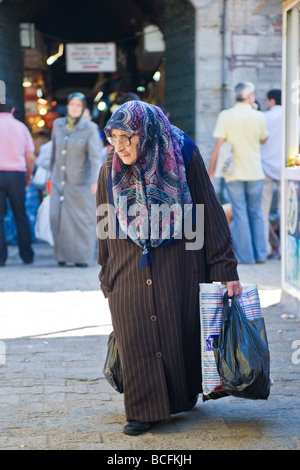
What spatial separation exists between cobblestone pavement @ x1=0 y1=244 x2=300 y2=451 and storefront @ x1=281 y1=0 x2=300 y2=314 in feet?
1.06

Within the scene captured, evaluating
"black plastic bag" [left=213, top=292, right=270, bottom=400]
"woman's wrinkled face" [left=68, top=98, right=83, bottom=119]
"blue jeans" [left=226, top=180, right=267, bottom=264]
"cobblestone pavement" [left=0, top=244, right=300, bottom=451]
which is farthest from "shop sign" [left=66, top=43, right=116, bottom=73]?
"black plastic bag" [left=213, top=292, right=270, bottom=400]

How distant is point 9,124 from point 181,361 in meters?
6.43

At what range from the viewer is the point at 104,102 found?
62.9 ft

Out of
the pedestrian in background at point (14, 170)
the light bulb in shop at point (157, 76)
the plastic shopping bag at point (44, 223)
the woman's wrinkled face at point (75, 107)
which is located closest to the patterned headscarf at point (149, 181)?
the woman's wrinkled face at point (75, 107)

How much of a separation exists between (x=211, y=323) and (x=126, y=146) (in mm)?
958

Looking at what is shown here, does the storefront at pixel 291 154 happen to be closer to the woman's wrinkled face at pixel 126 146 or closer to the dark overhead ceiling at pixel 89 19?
the woman's wrinkled face at pixel 126 146

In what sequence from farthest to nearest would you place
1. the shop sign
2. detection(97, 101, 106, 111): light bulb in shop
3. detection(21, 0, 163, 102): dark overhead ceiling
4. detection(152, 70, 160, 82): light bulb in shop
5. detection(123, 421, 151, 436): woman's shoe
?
detection(97, 101, 106, 111): light bulb in shop, detection(21, 0, 163, 102): dark overhead ceiling, detection(152, 70, 160, 82): light bulb in shop, the shop sign, detection(123, 421, 151, 436): woman's shoe

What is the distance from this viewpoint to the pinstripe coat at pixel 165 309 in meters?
4.25

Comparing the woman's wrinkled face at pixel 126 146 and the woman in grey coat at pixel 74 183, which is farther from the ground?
the woman's wrinkled face at pixel 126 146

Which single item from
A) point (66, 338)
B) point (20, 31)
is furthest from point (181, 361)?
point (20, 31)

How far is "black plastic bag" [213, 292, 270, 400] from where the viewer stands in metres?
4.14

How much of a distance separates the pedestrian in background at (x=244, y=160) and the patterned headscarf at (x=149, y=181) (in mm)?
5808
